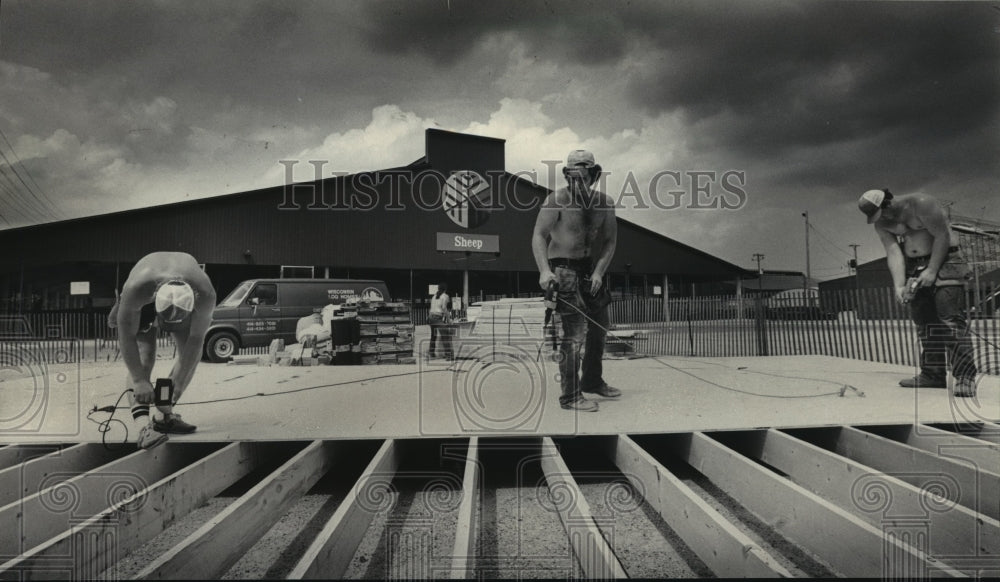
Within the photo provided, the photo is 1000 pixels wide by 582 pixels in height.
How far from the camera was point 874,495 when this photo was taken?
5.75 ft

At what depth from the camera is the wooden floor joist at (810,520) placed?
1.21 m

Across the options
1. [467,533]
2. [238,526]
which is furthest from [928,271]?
[238,526]

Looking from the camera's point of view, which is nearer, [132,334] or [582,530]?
[582,530]

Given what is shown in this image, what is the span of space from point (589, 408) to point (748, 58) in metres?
4.36

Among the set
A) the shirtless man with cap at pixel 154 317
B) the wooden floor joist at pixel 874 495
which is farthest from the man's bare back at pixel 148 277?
the wooden floor joist at pixel 874 495

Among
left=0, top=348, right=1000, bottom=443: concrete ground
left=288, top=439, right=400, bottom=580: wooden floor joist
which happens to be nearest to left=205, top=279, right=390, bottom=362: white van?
left=0, top=348, right=1000, bottom=443: concrete ground

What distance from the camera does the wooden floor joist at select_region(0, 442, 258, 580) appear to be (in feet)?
4.07

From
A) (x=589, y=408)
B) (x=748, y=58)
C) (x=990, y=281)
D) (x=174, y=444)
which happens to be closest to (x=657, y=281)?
(x=990, y=281)

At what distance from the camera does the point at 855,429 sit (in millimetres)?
2412

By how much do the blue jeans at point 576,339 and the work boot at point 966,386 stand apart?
→ 2.55 meters

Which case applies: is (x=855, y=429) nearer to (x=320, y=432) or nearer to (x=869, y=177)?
(x=320, y=432)

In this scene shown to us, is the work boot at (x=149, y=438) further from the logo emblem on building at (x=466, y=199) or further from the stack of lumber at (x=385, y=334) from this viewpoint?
the logo emblem on building at (x=466, y=199)

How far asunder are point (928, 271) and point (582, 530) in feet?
12.3

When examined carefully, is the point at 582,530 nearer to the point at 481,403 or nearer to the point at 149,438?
the point at 481,403
